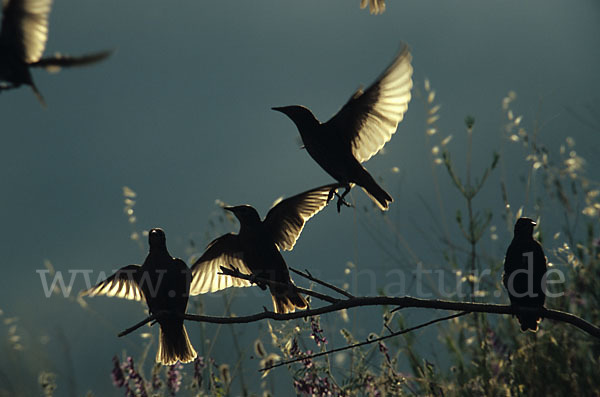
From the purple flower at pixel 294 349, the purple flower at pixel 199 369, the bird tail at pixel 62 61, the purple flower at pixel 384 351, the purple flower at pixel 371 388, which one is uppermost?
the bird tail at pixel 62 61

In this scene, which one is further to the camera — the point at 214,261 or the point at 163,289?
→ the point at 214,261

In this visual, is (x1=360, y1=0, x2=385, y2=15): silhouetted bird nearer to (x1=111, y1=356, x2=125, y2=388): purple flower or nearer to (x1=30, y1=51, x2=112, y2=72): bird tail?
(x1=30, y1=51, x2=112, y2=72): bird tail

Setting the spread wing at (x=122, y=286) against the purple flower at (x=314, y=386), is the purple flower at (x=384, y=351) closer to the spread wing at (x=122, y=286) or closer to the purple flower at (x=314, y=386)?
the purple flower at (x=314, y=386)

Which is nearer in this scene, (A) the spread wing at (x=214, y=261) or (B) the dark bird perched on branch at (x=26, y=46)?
Result: (B) the dark bird perched on branch at (x=26, y=46)

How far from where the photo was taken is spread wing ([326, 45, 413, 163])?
8.32 ft

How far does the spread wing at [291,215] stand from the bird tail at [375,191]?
1.83ft

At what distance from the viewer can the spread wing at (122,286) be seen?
264 centimetres

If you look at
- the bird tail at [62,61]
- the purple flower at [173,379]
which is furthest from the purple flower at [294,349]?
the bird tail at [62,61]

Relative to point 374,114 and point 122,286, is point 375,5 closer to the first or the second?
point 374,114

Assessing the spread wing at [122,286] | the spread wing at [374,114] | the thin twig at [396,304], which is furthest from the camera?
the spread wing at [122,286]

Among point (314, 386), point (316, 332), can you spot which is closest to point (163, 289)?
point (316, 332)

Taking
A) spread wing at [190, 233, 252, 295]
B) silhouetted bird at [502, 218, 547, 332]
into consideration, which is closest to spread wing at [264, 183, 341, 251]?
spread wing at [190, 233, 252, 295]

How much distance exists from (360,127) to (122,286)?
3.62 ft

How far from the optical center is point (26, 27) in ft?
5.80
